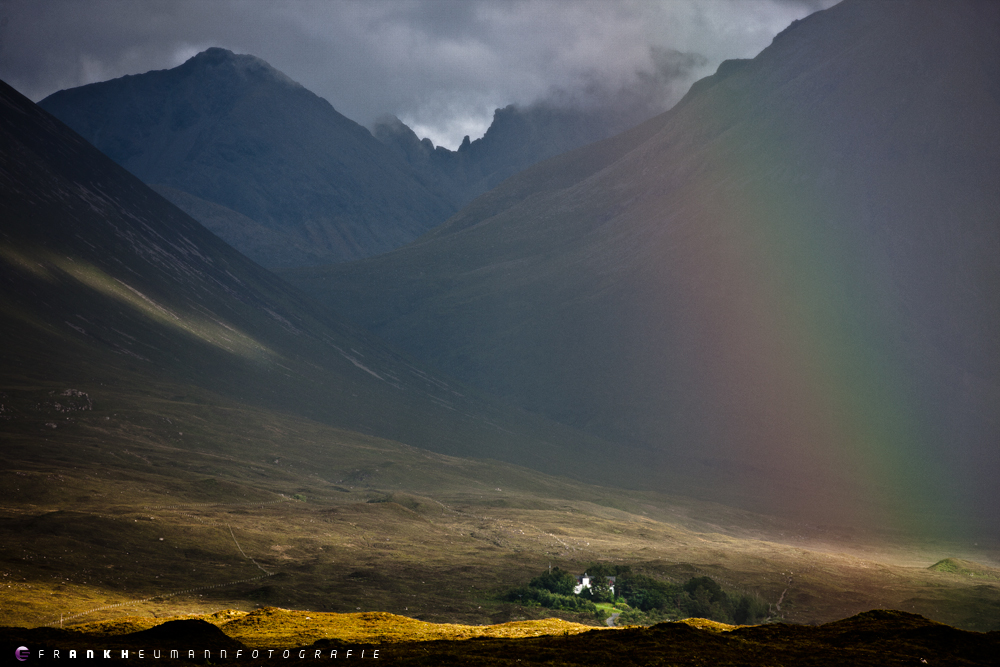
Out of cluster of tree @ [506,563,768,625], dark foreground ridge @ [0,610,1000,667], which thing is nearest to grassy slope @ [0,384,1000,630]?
cluster of tree @ [506,563,768,625]

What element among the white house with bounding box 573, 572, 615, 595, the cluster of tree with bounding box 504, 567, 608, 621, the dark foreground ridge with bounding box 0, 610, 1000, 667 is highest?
the dark foreground ridge with bounding box 0, 610, 1000, 667

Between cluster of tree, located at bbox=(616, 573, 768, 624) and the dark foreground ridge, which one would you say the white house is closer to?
cluster of tree, located at bbox=(616, 573, 768, 624)

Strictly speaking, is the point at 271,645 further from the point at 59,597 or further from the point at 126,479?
the point at 126,479

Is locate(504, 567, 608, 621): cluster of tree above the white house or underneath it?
underneath

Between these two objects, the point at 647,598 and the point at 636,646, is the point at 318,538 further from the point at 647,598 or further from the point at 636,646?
the point at 636,646

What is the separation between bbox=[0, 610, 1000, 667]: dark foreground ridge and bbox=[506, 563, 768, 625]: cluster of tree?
4623cm

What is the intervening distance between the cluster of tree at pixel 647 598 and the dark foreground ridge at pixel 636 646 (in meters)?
46.2

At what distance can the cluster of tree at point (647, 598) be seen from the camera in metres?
82.8

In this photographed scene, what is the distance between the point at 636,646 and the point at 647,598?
180 feet

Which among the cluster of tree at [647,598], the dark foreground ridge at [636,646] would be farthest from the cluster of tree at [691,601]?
the dark foreground ridge at [636,646]

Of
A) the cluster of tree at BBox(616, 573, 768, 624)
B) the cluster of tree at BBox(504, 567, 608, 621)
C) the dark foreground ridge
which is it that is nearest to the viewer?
the dark foreground ridge

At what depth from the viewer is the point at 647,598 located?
8550 centimetres

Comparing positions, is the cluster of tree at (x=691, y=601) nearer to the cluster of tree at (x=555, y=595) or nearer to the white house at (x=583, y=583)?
the white house at (x=583, y=583)

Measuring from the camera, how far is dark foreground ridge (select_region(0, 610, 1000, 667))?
102 ft
